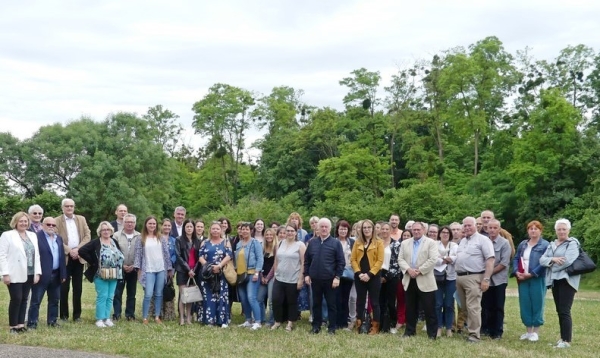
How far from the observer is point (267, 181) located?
2114 inches

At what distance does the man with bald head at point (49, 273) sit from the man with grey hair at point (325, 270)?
13.5ft

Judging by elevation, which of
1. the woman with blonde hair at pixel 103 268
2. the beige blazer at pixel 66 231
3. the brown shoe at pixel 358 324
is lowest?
the brown shoe at pixel 358 324

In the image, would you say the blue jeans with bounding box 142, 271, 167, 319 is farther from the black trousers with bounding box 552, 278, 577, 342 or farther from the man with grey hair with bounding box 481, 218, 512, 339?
the black trousers with bounding box 552, 278, 577, 342

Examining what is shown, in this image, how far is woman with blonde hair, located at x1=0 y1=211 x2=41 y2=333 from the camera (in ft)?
32.4

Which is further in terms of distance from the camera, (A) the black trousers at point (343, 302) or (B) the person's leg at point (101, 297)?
(A) the black trousers at point (343, 302)

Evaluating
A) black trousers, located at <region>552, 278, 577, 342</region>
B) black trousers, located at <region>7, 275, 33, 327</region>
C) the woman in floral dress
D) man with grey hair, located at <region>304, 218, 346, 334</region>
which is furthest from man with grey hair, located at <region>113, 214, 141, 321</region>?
black trousers, located at <region>552, 278, 577, 342</region>

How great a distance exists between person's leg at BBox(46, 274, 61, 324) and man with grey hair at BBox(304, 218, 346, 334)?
163 inches

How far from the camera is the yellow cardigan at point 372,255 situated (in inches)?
424

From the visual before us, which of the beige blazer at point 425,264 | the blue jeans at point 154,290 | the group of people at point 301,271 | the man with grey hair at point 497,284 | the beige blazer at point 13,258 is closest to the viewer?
the beige blazer at point 13,258

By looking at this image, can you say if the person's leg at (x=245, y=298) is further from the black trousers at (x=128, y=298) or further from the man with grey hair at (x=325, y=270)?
the black trousers at (x=128, y=298)

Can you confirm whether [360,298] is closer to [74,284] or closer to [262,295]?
[262,295]

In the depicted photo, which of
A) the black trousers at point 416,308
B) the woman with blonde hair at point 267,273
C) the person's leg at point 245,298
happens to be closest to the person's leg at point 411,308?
the black trousers at point 416,308

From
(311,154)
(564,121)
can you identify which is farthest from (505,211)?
(311,154)

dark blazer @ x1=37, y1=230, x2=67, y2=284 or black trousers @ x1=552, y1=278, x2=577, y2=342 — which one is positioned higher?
dark blazer @ x1=37, y1=230, x2=67, y2=284
